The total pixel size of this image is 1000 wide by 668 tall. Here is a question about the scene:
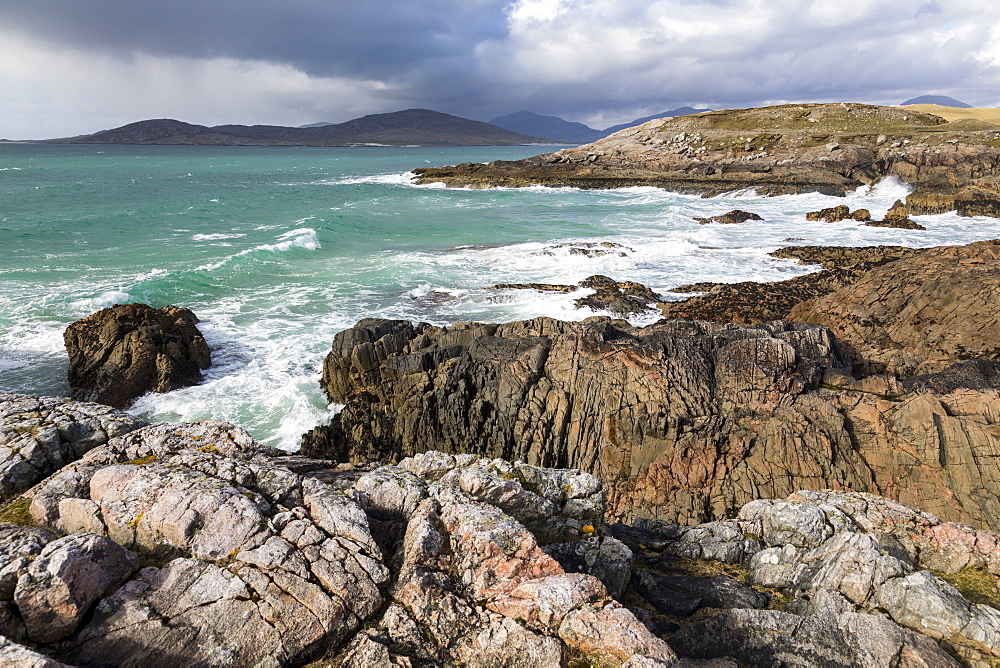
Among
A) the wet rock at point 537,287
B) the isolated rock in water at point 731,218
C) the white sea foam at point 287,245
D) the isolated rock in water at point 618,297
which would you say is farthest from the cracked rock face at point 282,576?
the isolated rock in water at point 731,218

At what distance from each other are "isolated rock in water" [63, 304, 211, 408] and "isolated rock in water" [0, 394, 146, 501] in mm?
11411

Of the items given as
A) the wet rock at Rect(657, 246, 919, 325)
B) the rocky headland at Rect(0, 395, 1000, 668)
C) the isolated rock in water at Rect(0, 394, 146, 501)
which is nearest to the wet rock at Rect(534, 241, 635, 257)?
the wet rock at Rect(657, 246, 919, 325)

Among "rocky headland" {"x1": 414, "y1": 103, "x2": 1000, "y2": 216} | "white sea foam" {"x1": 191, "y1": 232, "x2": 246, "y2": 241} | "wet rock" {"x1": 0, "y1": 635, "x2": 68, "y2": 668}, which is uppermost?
"rocky headland" {"x1": 414, "y1": 103, "x2": 1000, "y2": 216}

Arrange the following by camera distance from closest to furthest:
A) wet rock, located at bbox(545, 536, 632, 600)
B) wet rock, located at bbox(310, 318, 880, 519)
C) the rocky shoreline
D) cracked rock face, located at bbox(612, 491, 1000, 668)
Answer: the rocky shoreline, cracked rock face, located at bbox(612, 491, 1000, 668), wet rock, located at bbox(545, 536, 632, 600), wet rock, located at bbox(310, 318, 880, 519)

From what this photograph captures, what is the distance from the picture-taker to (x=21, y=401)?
716 cm

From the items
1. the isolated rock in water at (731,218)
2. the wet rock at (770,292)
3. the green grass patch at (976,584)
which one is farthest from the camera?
the isolated rock in water at (731,218)

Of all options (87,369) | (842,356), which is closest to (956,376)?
(842,356)

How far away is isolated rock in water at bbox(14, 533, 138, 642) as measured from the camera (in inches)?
152

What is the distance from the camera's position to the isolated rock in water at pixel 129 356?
1759cm

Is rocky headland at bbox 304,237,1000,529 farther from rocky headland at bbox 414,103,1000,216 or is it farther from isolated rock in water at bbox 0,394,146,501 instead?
rocky headland at bbox 414,103,1000,216

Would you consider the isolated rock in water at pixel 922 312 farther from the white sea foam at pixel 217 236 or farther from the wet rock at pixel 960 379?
the white sea foam at pixel 217 236

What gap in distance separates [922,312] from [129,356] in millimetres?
25170

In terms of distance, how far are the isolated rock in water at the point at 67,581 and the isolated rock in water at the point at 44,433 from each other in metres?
2.35

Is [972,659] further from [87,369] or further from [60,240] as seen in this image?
[60,240]
